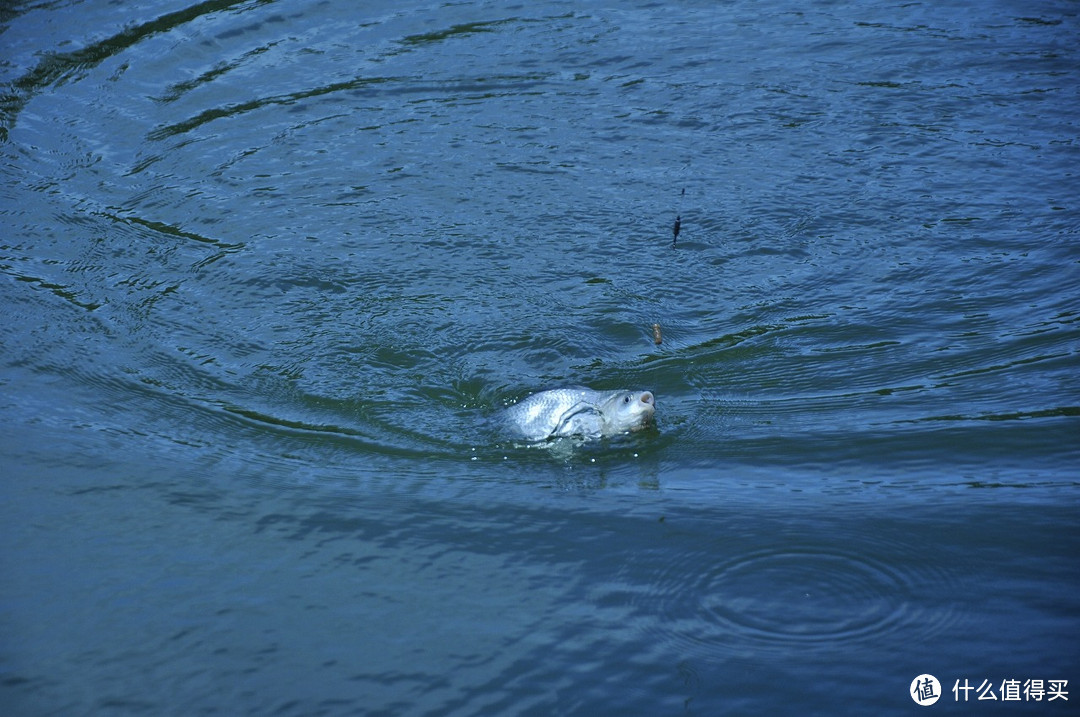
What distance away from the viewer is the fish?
5.21 meters

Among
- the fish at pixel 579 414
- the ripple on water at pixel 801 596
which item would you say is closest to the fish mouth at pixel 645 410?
the fish at pixel 579 414

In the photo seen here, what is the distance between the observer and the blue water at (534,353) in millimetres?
3873

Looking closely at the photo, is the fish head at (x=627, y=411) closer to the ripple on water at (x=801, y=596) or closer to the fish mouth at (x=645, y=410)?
the fish mouth at (x=645, y=410)

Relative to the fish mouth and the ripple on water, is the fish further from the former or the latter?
the ripple on water

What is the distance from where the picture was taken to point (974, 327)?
625 cm

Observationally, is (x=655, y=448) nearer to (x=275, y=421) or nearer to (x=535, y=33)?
(x=275, y=421)

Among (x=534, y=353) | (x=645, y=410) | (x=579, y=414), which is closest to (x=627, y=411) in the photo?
(x=645, y=410)

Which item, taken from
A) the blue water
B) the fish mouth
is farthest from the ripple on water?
the fish mouth

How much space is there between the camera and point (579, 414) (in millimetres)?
5324

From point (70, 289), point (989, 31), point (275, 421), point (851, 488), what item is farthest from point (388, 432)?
point (989, 31)

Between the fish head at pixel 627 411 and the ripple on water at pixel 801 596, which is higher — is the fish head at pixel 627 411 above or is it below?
above

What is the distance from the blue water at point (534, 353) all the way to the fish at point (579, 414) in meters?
0.12

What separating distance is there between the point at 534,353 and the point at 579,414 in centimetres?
109

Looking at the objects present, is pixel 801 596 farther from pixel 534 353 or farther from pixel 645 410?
pixel 534 353
